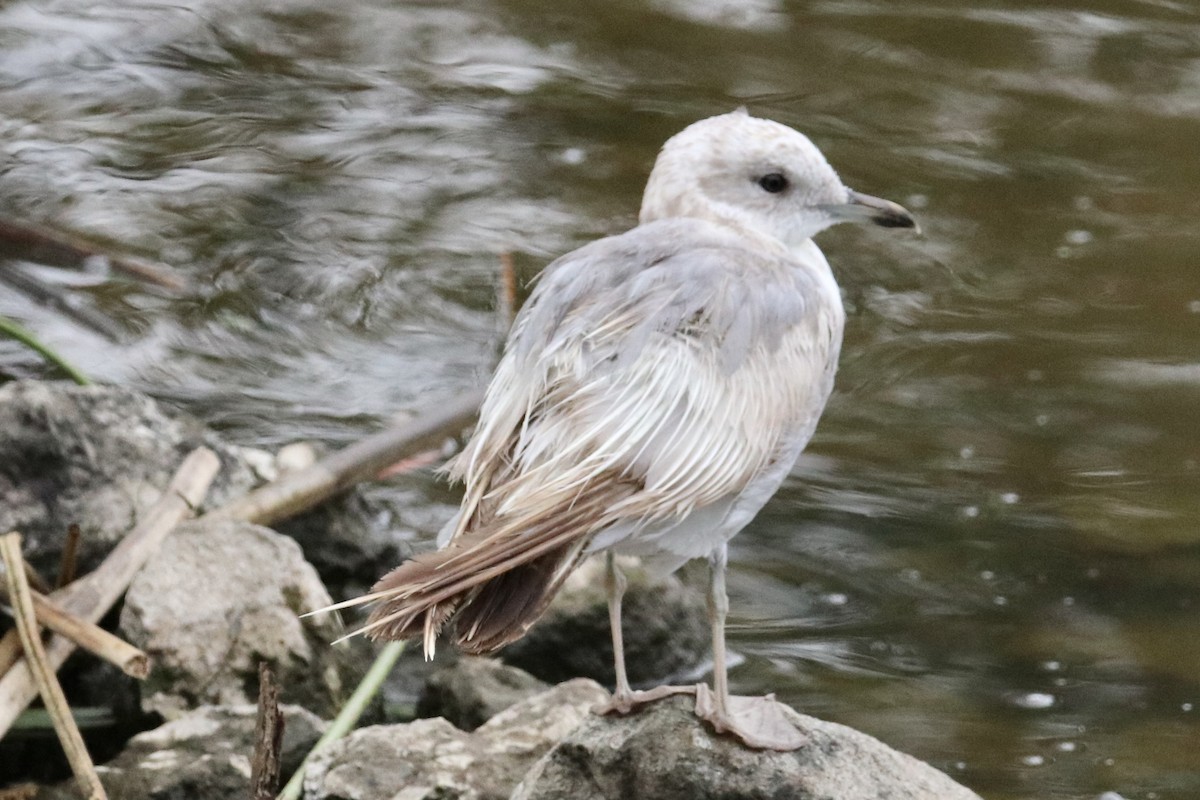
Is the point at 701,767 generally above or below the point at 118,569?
above

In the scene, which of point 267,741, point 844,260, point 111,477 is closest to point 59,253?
point 111,477

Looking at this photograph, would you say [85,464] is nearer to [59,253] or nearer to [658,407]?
[658,407]

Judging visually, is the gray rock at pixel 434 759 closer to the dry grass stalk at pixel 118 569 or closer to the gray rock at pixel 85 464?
the dry grass stalk at pixel 118 569

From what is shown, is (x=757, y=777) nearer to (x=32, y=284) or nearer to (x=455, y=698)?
(x=455, y=698)

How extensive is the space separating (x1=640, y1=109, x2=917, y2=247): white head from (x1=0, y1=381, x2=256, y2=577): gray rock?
1912 mm

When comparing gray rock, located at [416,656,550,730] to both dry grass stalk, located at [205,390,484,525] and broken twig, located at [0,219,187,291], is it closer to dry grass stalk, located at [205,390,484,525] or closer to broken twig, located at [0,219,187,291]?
dry grass stalk, located at [205,390,484,525]

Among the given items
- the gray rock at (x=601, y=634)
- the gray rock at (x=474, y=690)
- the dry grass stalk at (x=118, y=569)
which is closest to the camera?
the dry grass stalk at (x=118, y=569)

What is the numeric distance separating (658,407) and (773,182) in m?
0.99

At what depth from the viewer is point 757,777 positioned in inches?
167

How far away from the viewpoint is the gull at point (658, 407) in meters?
3.70

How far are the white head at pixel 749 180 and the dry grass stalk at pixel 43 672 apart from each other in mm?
1829

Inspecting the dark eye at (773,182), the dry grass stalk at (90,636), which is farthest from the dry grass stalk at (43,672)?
the dark eye at (773,182)

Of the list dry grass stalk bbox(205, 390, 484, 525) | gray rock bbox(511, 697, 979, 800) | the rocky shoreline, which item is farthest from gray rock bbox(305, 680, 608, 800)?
dry grass stalk bbox(205, 390, 484, 525)

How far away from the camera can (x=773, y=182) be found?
476cm
